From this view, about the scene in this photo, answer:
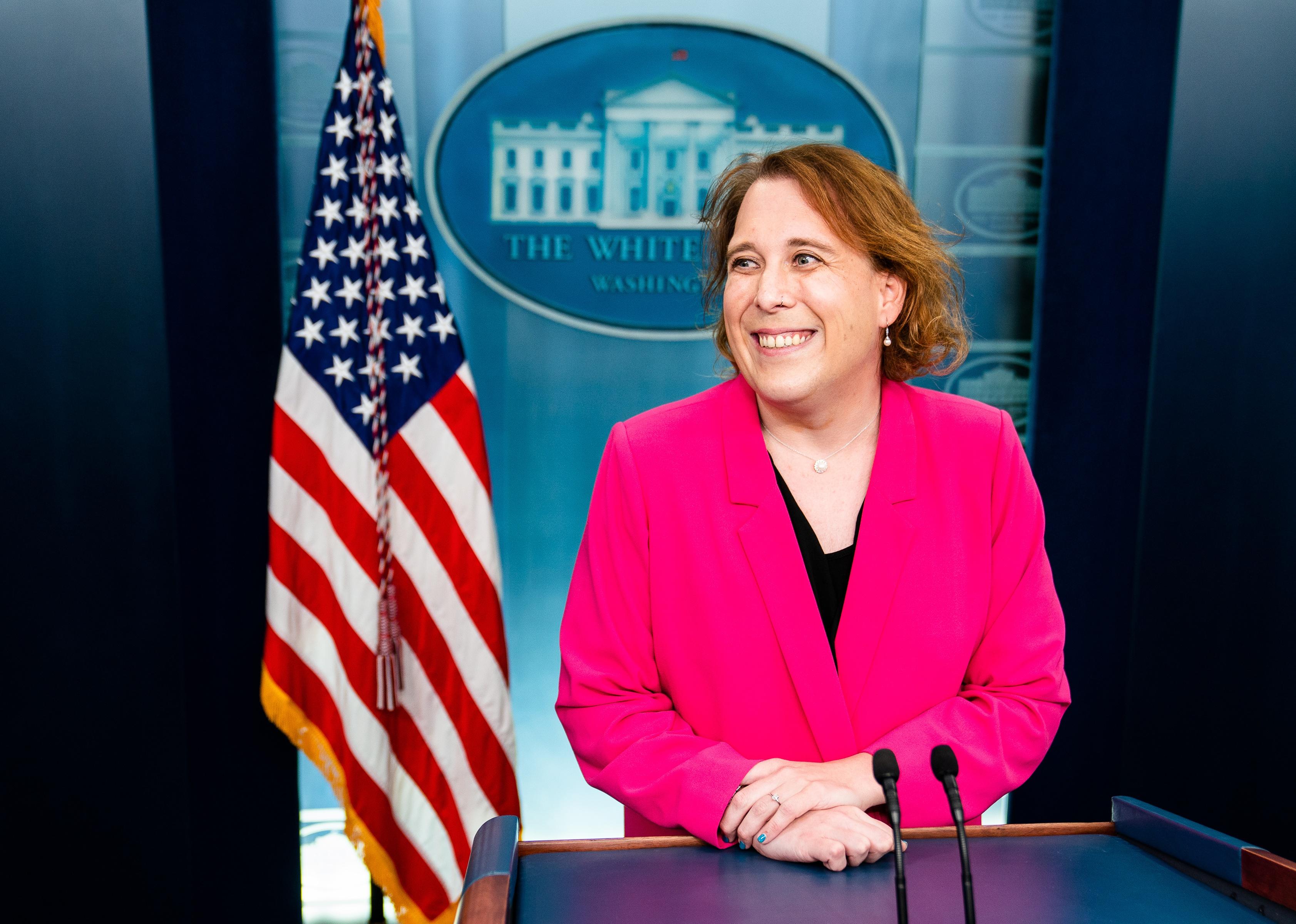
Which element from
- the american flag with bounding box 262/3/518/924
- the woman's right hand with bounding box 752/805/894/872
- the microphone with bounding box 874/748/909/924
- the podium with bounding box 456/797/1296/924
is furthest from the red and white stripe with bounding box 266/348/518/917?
the microphone with bounding box 874/748/909/924

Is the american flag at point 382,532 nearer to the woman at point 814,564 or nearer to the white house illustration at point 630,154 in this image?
the white house illustration at point 630,154

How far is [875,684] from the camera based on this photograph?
4.23ft

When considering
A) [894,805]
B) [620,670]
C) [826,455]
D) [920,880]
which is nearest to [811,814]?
[920,880]

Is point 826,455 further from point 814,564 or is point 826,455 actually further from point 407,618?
point 407,618

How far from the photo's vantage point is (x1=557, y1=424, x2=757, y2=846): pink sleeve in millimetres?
1232

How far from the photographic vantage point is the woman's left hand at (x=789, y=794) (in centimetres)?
108

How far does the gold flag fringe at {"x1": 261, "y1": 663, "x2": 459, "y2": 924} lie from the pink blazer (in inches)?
47.1

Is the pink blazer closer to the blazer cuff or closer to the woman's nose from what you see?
the blazer cuff

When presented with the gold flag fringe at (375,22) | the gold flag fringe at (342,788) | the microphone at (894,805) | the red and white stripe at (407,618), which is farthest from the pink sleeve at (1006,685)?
the gold flag fringe at (375,22)

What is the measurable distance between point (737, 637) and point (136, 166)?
168cm

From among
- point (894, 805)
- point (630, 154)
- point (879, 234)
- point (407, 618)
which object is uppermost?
point (630, 154)

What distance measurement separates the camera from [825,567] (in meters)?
1.36

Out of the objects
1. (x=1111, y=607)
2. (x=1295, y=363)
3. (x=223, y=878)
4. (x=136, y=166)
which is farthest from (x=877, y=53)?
(x=223, y=878)

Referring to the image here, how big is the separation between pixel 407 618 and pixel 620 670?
1.19m
